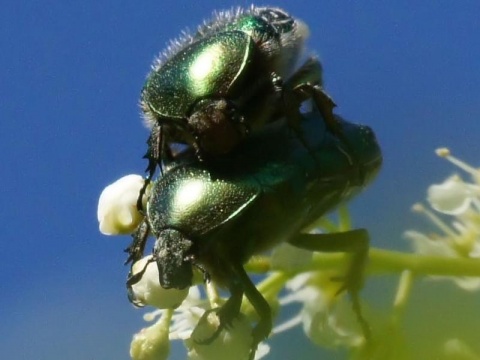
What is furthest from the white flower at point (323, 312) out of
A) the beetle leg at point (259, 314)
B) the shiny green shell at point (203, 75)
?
the shiny green shell at point (203, 75)

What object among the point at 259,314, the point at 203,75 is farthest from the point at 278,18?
the point at 259,314

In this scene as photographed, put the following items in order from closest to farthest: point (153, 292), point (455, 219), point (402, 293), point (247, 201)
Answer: point (247, 201) < point (153, 292) < point (402, 293) < point (455, 219)

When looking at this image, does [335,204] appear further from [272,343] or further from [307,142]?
[272,343]

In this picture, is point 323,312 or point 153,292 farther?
point 323,312

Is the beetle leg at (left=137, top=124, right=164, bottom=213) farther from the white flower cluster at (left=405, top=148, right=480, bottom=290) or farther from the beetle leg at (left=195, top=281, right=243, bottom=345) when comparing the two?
the white flower cluster at (left=405, top=148, right=480, bottom=290)

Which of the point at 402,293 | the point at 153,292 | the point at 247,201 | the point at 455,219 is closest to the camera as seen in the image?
the point at 247,201

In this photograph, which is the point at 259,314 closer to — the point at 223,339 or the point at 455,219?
the point at 223,339

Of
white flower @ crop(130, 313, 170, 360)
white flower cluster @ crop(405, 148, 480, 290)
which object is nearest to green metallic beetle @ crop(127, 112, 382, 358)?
white flower @ crop(130, 313, 170, 360)

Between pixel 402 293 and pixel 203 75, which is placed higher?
pixel 203 75
